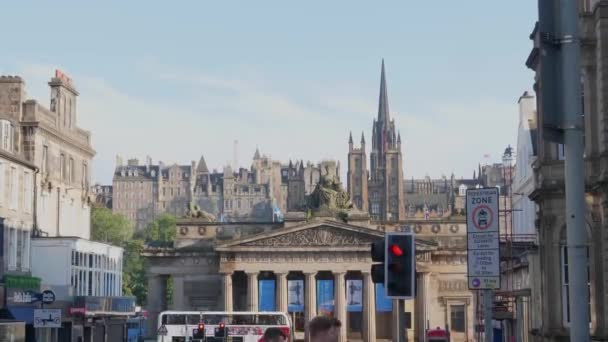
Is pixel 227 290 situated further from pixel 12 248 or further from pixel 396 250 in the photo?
pixel 396 250

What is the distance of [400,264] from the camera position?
2136 centimetres

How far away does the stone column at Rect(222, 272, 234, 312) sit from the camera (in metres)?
106

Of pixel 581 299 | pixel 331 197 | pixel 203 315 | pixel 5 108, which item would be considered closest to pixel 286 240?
pixel 331 197

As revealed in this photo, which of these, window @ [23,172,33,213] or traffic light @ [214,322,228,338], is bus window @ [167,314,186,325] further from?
window @ [23,172,33,213]

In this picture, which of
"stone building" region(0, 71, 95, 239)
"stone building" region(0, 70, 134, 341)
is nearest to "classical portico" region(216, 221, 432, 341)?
"stone building" region(0, 70, 134, 341)

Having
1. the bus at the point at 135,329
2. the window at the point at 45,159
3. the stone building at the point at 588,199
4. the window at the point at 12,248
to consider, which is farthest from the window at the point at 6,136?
the stone building at the point at 588,199

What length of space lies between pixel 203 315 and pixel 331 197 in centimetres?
3874

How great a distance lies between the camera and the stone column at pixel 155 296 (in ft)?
357

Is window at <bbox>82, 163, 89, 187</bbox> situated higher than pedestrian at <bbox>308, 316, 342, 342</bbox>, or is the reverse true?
Result: window at <bbox>82, 163, 89, 187</bbox>

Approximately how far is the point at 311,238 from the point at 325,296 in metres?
4.96

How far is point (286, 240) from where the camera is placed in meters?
108

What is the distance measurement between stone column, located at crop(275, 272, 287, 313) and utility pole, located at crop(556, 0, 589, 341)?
9406 centimetres

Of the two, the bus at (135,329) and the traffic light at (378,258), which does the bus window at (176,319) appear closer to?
the bus at (135,329)

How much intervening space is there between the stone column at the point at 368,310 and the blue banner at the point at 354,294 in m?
0.65
